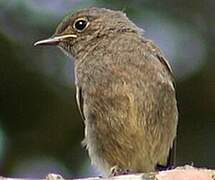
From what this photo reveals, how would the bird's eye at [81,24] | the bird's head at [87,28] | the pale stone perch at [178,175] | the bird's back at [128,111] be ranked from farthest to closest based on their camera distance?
the bird's eye at [81,24], the bird's head at [87,28], the bird's back at [128,111], the pale stone perch at [178,175]

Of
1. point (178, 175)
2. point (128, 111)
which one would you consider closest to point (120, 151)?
point (128, 111)

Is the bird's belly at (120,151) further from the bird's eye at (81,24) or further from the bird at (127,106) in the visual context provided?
the bird's eye at (81,24)

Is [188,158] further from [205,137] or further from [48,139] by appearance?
[48,139]

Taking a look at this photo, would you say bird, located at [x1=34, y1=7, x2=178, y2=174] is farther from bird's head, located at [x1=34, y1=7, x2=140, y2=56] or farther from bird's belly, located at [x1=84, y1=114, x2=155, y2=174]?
bird's head, located at [x1=34, y1=7, x2=140, y2=56]

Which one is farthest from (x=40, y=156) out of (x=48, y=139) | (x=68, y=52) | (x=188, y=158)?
(x=68, y=52)

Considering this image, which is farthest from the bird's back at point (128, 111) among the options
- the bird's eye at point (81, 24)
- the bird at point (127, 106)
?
the bird's eye at point (81, 24)
